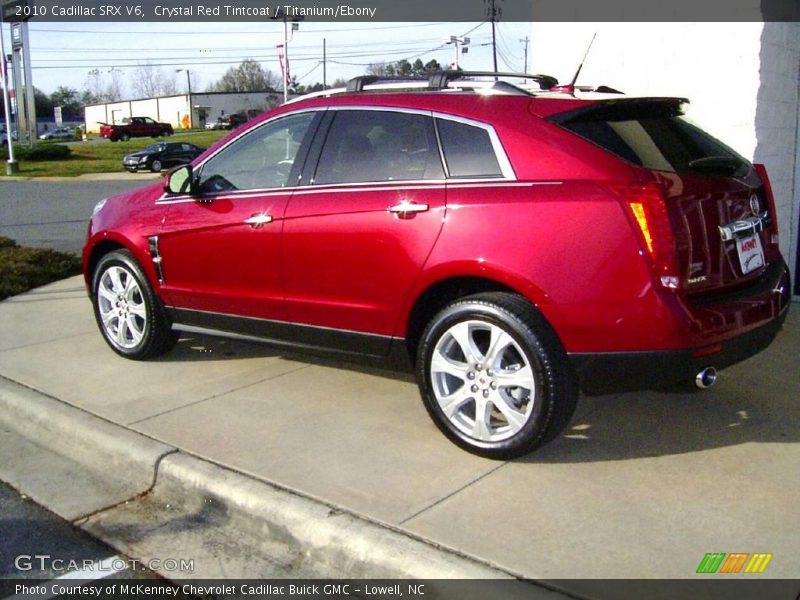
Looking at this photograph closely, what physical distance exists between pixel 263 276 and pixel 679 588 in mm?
2962

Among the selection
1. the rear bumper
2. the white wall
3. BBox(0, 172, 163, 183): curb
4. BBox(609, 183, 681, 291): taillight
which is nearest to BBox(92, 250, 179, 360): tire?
the rear bumper

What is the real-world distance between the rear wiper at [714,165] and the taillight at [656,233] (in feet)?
1.50

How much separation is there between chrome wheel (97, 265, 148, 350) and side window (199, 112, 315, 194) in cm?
103

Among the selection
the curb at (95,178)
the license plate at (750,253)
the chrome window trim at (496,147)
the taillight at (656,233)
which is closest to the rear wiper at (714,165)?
the license plate at (750,253)

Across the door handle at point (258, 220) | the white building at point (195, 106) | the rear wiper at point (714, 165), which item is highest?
the white building at point (195, 106)

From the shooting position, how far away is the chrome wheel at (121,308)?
6.01m

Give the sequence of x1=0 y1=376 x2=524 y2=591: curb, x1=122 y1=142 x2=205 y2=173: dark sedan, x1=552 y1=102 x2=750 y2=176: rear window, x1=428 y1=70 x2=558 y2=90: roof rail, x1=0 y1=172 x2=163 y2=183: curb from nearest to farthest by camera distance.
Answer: x1=0 y1=376 x2=524 y2=591: curb → x1=552 y1=102 x2=750 y2=176: rear window → x1=428 y1=70 x2=558 y2=90: roof rail → x1=0 y1=172 x2=163 y2=183: curb → x1=122 y1=142 x2=205 y2=173: dark sedan

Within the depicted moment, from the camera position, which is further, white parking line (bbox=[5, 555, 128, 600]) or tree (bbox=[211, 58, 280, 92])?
tree (bbox=[211, 58, 280, 92])

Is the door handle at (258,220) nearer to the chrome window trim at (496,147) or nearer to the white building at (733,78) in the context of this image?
the chrome window trim at (496,147)

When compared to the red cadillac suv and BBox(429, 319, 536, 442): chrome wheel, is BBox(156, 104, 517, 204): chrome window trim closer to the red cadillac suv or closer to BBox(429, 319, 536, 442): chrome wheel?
the red cadillac suv

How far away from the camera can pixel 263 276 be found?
511 centimetres

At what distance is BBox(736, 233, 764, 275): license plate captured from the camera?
4090mm

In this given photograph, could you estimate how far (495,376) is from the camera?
13.5 feet

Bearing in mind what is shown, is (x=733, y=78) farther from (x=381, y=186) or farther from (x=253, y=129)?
(x=253, y=129)
